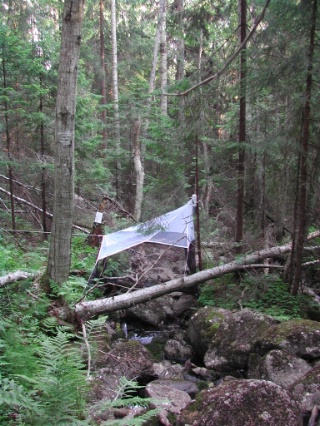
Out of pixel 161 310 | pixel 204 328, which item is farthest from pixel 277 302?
Result: pixel 161 310

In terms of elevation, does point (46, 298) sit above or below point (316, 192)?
below

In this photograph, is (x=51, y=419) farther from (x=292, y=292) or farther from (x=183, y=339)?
(x=292, y=292)

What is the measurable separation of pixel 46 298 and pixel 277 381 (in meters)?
3.48

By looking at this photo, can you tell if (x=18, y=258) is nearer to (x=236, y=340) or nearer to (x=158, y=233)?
(x=158, y=233)

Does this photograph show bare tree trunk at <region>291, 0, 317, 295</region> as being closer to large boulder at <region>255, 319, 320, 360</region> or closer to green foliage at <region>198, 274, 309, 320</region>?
green foliage at <region>198, 274, 309, 320</region>

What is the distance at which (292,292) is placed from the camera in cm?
715

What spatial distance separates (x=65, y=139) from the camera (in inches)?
215

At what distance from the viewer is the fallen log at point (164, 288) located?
6.14 metres

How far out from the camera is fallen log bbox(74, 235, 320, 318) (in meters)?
6.14

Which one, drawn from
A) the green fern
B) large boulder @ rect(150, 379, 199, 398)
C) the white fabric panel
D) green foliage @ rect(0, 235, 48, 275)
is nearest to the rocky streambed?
large boulder @ rect(150, 379, 199, 398)

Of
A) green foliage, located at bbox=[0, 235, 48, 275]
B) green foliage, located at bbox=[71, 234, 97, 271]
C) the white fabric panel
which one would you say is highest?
the white fabric panel

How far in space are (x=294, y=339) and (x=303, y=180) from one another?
2719 mm

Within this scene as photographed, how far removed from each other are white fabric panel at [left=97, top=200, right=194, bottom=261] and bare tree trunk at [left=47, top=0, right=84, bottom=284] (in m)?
1.84

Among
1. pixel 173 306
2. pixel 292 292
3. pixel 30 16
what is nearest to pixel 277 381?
pixel 292 292
